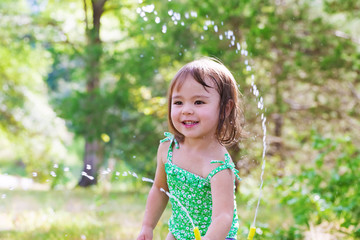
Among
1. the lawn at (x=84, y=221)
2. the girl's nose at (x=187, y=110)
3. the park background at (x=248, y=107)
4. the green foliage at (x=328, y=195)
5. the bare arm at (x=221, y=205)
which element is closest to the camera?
the bare arm at (x=221, y=205)

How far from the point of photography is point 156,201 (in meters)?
2.09

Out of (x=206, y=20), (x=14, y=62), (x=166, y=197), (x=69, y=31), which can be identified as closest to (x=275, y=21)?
(x=206, y=20)

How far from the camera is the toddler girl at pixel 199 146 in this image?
1866 millimetres

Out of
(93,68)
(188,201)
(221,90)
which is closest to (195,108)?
(221,90)

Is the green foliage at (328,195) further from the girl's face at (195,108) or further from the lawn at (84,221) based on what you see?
the girl's face at (195,108)

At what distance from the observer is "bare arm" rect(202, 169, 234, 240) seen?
1715 mm

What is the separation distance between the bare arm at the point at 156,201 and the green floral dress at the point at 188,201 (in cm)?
9

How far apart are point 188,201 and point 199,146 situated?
0.21 m

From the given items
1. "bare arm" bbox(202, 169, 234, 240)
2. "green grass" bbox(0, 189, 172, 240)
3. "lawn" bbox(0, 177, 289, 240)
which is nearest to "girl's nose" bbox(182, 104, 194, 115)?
"bare arm" bbox(202, 169, 234, 240)

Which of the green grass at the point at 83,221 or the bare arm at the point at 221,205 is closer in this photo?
the bare arm at the point at 221,205

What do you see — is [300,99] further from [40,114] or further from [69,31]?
[40,114]

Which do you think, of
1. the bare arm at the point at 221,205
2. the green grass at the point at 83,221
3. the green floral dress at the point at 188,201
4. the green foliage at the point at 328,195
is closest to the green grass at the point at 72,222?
the green grass at the point at 83,221

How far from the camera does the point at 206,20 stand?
6129 millimetres

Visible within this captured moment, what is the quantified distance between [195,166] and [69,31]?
10568 millimetres
